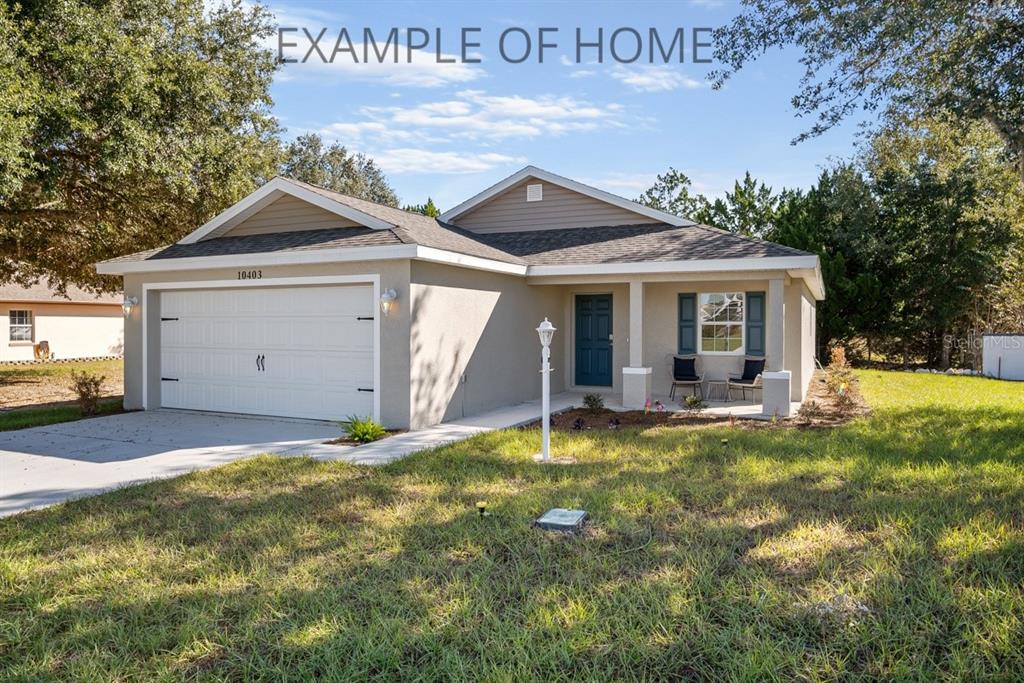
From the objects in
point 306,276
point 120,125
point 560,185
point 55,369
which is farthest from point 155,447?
point 55,369

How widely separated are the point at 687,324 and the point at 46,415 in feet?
37.6

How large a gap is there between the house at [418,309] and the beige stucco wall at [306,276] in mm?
23

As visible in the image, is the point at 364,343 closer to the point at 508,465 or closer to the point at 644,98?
the point at 508,465

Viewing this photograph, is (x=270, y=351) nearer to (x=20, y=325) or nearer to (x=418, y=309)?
(x=418, y=309)

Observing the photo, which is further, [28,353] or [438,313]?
[28,353]

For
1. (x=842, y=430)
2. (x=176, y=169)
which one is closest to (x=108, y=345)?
(x=176, y=169)

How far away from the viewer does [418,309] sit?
9.69 m

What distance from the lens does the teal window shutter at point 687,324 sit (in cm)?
1339

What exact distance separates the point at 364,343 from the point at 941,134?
56.3 ft

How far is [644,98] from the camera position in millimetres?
16188

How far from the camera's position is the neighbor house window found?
81.3 feet

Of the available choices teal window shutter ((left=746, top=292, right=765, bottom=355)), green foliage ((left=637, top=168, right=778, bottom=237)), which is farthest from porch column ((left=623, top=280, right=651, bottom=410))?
green foliage ((left=637, top=168, right=778, bottom=237))


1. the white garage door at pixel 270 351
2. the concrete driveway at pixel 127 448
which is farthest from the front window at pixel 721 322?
the concrete driveway at pixel 127 448

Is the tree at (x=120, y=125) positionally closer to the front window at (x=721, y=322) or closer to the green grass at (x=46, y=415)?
the green grass at (x=46, y=415)
